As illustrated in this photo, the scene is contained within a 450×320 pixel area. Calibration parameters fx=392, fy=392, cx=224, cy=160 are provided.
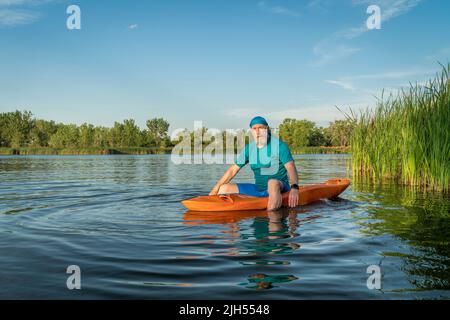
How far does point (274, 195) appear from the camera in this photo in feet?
22.7

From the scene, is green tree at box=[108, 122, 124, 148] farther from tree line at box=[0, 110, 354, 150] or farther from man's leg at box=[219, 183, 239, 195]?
man's leg at box=[219, 183, 239, 195]

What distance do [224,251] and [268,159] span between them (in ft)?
10.0

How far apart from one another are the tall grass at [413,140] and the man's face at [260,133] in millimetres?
4487

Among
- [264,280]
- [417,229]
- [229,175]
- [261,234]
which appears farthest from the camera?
[229,175]

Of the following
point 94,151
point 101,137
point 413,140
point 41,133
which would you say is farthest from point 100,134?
point 413,140

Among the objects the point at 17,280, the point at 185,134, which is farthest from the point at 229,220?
the point at 185,134

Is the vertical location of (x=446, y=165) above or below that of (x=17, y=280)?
above

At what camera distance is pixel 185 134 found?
341ft

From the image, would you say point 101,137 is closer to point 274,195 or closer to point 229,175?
point 229,175

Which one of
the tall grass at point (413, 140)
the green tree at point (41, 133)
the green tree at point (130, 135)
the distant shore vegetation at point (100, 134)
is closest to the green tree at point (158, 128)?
the distant shore vegetation at point (100, 134)

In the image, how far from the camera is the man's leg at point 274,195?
6.93m

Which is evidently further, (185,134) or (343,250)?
(185,134)

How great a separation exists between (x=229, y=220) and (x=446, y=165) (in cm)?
586
